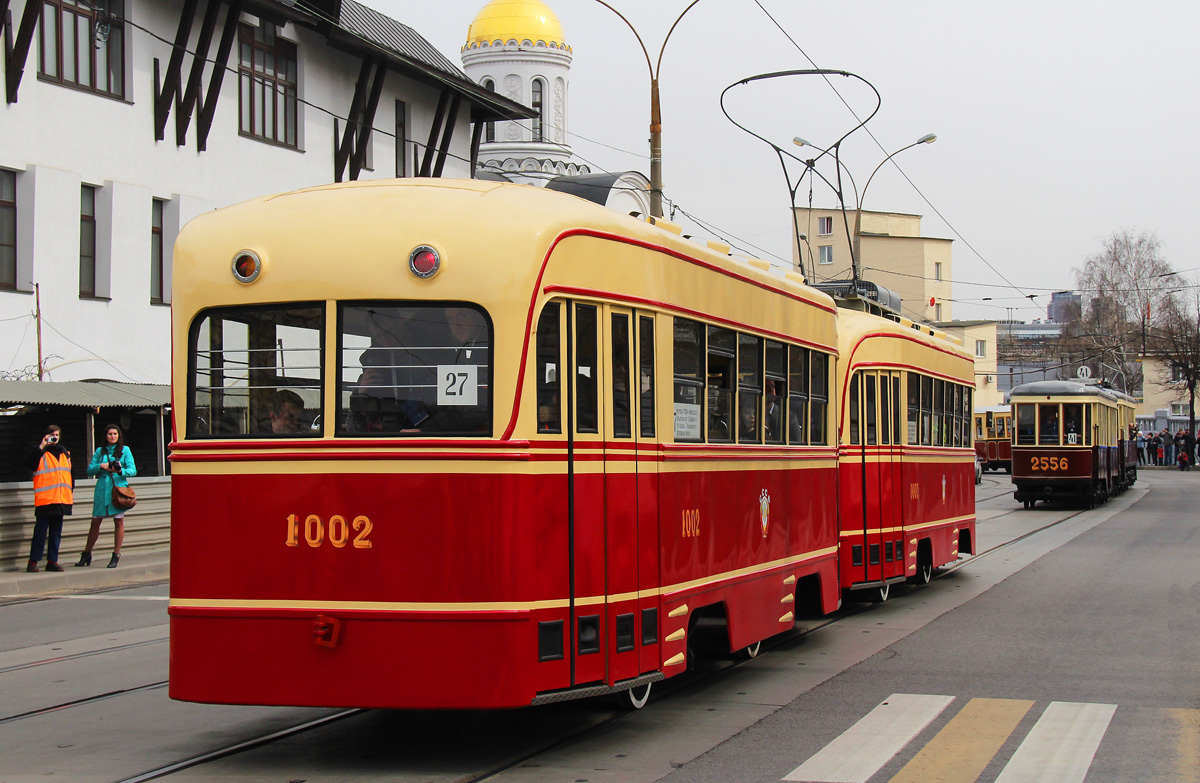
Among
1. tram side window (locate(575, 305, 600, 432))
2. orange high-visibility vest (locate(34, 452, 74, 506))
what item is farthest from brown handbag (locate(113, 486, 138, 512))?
tram side window (locate(575, 305, 600, 432))

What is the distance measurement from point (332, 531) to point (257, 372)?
2.92ft

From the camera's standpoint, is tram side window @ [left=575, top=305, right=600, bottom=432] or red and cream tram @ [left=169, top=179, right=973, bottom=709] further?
tram side window @ [left=575, top=305, right=600, bottom=432]

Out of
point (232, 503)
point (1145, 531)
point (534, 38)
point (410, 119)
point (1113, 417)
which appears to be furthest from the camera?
point (534, 38)

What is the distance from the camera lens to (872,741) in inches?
303

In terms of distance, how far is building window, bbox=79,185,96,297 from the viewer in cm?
2289

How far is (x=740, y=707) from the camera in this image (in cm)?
875

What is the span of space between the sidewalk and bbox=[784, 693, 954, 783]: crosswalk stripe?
415 inches

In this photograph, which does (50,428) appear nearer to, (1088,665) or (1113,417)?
(1088,665)

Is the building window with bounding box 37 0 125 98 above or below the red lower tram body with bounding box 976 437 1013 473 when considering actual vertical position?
above

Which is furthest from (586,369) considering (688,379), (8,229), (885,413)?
(8,229)

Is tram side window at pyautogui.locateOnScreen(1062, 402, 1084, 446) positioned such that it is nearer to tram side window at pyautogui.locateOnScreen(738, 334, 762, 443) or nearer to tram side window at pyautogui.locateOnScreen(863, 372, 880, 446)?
tram side window at pyautogui.locateOnScreen(863, 372, 880, 446)

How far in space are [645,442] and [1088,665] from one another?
14.9 feet

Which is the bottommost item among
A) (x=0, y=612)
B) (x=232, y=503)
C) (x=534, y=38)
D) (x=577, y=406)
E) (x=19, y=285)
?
(x=0, y=612)

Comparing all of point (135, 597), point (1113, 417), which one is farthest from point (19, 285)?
point (1113, 417)
